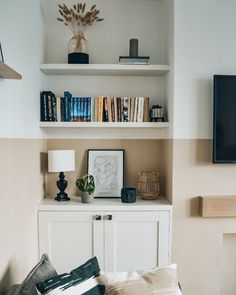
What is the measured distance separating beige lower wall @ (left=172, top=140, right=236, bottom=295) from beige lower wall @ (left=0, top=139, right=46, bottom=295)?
1.11m

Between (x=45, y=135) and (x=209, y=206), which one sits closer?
(x=209, y=206)

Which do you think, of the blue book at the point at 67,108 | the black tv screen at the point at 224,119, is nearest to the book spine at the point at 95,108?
the blue book at the point at 67,108

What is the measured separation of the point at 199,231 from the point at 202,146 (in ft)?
2.28

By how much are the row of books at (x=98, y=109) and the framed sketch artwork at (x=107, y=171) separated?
0.33m

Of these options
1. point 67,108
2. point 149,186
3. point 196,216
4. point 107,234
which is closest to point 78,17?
point 67,108

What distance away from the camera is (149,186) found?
274cm

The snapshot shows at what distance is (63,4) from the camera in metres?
2.83

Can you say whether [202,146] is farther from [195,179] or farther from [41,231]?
[41,231]

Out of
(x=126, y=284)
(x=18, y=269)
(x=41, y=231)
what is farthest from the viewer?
(x=41, y=231)

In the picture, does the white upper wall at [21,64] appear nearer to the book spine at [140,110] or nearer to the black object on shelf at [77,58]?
the black object on shelf at [77,58]

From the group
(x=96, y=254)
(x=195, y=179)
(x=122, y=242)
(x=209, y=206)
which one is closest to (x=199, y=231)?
(x=209, y=206)

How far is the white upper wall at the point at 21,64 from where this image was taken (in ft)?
6.03

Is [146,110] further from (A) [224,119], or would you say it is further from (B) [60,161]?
(B) [60,161]

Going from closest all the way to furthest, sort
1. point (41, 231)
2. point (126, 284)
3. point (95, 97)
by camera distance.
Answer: point (126, 284) → point (41, 231) → point (95, 97)
